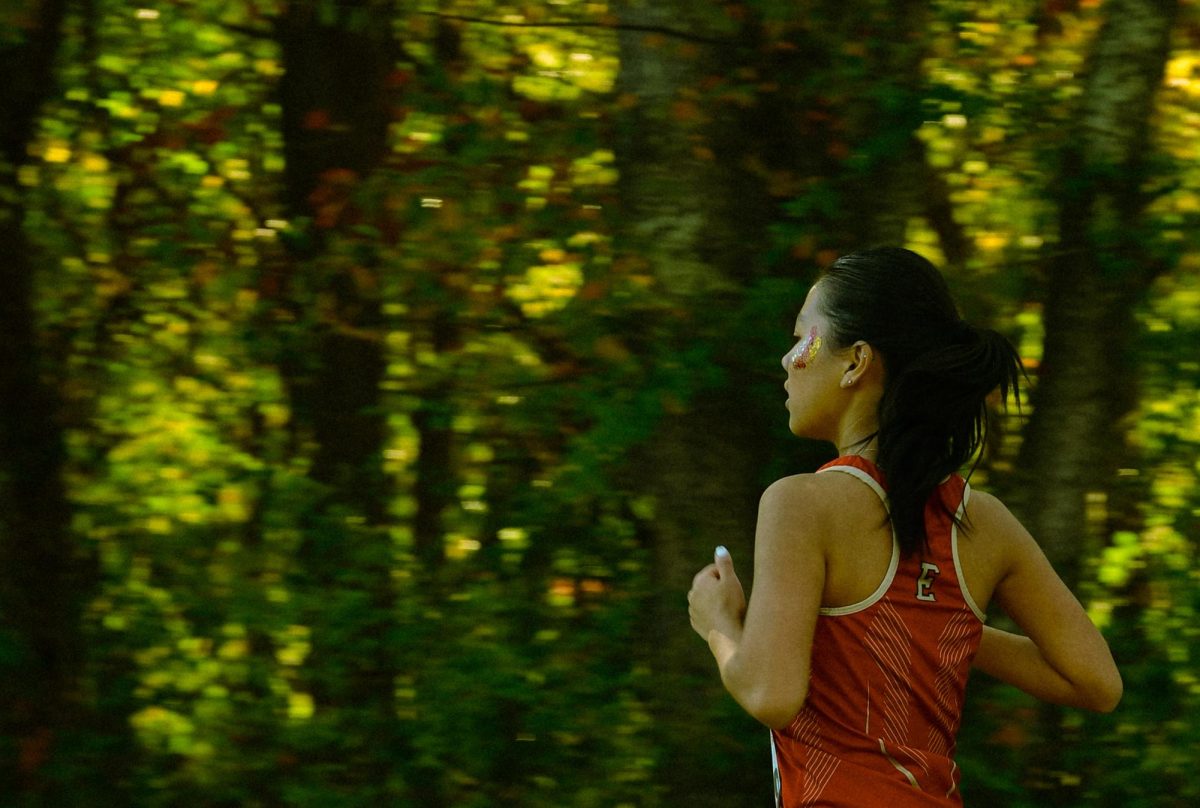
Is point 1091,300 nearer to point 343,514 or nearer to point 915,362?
point 915,362

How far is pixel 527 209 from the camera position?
446 cm

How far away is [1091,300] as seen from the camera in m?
4.15

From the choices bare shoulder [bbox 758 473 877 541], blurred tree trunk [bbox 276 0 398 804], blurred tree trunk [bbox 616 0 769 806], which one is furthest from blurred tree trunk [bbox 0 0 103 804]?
bare shoulder [bbox 758 473 877 541]

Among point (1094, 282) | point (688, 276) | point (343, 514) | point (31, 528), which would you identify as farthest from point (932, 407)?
point (31, 528)

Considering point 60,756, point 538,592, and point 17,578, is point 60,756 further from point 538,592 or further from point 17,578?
point 538,592

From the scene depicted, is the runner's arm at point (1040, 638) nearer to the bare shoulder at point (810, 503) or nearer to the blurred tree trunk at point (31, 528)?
the bare shoulder at point (810, 503)

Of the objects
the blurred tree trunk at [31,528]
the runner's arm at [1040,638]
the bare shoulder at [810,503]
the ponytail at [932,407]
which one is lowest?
the blurred tree trunk at [31,528]

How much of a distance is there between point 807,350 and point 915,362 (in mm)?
198

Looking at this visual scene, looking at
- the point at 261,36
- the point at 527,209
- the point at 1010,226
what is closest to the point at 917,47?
the point at 1010,226

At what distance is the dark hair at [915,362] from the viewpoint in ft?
7.17

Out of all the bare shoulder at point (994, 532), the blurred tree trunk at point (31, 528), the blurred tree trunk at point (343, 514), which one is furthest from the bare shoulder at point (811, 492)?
the blurred tree trunk at point (31, 528)

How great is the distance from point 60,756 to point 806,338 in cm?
378

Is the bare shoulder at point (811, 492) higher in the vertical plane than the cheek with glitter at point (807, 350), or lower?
lower

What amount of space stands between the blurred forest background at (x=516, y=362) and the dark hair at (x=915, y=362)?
1.53 meters
